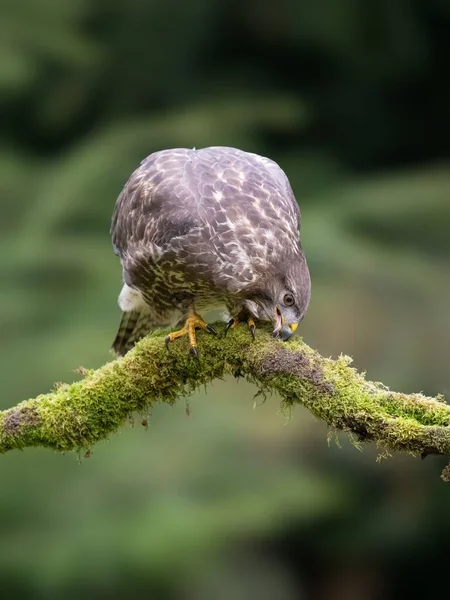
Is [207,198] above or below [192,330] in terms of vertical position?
above

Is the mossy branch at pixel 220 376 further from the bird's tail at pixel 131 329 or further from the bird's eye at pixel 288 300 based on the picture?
the bird's tail at pixel 131 329

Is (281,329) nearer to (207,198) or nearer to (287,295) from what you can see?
(287,295)

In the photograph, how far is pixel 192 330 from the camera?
3.30 m

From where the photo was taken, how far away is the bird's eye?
10.9ft

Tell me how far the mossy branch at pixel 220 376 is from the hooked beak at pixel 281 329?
4 cm

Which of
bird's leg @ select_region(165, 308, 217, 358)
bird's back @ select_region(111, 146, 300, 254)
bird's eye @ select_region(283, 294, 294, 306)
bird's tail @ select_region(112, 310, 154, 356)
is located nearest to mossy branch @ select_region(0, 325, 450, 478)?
bird's leg @ select_region(165, 308, 217, 358)

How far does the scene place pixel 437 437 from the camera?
7.93 feet

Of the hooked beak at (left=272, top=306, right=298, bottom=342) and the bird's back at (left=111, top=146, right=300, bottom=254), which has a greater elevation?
the bird's back at (left=111, top=146, right=300, bottom=254)

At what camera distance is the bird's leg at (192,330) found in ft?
10.6

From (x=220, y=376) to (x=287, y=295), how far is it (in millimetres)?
412

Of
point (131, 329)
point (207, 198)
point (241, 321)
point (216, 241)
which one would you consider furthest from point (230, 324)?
point (131, 329)

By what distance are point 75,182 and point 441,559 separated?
4239 millimetres

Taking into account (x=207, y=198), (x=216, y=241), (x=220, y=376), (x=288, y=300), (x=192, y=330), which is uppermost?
(x=207, y=198)

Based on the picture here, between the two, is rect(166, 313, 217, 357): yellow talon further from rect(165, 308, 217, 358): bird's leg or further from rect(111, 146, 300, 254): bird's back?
rect(111, 146, 300, 254): bird's back
